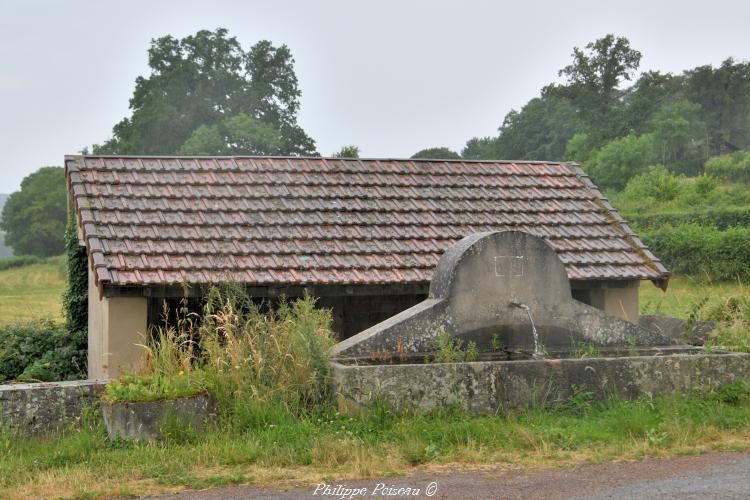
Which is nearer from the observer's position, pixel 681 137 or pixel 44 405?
pixel 44 405

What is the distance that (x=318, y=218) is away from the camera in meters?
12.9

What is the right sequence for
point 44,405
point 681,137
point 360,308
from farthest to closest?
1. point 681,137
2. point 360,308
3. point 44,405

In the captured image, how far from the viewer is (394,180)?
1423 centimetres

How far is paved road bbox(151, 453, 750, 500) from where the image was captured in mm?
6211

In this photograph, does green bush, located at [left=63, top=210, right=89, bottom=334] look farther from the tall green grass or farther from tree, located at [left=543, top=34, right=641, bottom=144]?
tree, located at [left=543, top=34, right=641, bottom=144]

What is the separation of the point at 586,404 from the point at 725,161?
1742 inches

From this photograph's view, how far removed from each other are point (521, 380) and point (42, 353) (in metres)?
9.51

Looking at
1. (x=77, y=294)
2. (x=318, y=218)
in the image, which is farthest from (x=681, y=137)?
(x=77, y=294)

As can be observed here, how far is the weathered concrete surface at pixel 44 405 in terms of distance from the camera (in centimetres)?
830

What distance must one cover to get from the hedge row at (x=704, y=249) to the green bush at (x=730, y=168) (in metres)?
17.4

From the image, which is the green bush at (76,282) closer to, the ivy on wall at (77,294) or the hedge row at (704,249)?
the ivy on wall at (77,294)

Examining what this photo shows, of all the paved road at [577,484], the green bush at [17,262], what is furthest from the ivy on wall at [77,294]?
the green bush at [17,262]

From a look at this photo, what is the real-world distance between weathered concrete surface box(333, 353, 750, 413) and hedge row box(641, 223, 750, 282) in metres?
17.8

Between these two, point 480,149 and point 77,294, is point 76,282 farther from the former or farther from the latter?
point 480,149
